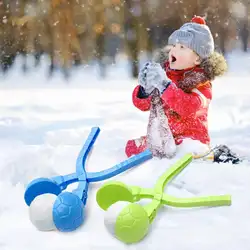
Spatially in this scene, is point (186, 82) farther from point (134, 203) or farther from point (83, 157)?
point (134, 203)

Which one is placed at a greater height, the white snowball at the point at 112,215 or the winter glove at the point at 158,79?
the winter glove at the point at 158,79

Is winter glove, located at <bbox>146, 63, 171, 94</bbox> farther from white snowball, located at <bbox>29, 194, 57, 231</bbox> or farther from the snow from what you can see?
white snowball, located at <bbox>29, 194, 57, 231</bbox>

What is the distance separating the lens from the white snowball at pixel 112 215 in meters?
0.83

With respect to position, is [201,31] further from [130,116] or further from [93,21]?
[93,21]

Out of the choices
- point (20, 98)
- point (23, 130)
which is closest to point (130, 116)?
point (23, 130)

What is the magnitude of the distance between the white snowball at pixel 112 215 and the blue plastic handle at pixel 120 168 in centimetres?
20

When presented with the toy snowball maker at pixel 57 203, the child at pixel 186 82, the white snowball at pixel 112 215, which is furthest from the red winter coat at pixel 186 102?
the white snowball at pixel 112 215

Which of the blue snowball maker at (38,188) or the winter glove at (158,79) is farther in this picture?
the winter glove at (158,79)

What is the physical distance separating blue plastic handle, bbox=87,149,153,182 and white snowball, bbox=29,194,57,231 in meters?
0.17

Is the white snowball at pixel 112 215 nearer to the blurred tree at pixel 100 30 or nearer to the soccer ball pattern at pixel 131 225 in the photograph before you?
the soccer ball pattern at pixel 131 225

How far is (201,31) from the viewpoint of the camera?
1.22m

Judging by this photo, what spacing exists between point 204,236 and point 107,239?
0.17 m

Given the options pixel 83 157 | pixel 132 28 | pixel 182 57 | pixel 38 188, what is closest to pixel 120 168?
pixel 83 157

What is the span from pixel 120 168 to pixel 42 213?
276 millimetres
